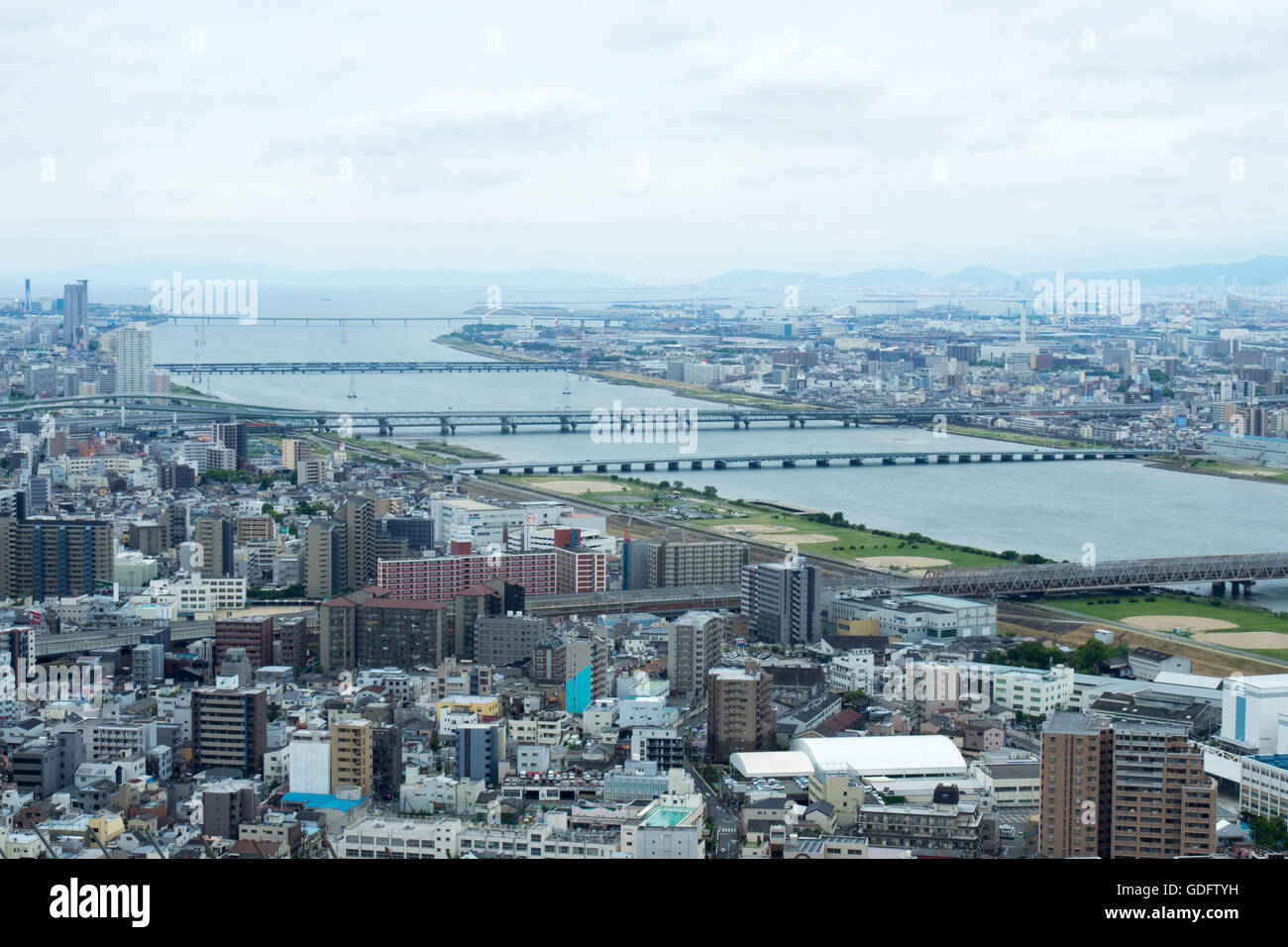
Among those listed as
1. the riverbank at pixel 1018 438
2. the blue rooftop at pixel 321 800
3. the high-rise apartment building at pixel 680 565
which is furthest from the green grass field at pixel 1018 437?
the blue rooftop at pixel 321 800

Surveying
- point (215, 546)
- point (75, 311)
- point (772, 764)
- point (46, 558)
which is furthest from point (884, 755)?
point (75, 311)

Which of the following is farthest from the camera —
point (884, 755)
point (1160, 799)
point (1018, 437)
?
point (1018, 437)

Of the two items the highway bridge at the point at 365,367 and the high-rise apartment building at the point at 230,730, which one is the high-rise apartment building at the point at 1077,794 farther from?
the highway bridge at the point at 365,367

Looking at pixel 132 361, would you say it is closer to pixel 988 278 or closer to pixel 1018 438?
pixel 1018 438

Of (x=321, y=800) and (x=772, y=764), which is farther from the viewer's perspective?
Result: (x=772, y=764)

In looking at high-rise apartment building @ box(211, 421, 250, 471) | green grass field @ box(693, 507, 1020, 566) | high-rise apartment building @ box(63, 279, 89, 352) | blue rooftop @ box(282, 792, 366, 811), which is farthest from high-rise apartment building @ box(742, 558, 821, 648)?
high-rise apartment building @ box(63, 279, 89, 352)

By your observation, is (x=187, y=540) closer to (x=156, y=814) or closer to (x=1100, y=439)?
(x=156, y=814)

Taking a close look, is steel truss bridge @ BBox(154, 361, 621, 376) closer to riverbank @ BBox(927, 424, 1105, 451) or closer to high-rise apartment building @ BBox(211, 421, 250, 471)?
riverbank @ BBox(927, 424, 1105, 451)
